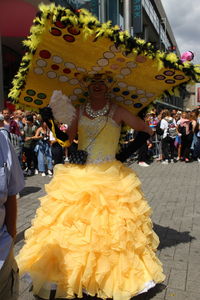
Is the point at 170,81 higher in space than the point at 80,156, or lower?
higher

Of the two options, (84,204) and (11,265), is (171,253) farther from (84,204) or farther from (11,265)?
(11,265)

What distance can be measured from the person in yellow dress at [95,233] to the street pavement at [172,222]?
0.36 metres

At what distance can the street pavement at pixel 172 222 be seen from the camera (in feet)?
9.57

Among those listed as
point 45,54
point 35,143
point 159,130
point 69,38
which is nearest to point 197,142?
point 159,130

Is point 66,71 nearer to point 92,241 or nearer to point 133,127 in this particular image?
point 133,127

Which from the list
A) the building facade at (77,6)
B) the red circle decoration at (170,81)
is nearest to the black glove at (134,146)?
the red circle decoration at (170,81)

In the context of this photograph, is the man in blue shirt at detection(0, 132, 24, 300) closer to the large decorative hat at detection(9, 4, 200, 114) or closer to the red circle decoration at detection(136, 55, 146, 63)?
the large decorative hat at detection(9, 4, 200, 114)

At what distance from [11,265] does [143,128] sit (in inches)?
75.2

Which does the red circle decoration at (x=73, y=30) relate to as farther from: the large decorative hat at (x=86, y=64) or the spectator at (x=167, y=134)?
the spectator at (x=167, y=134)

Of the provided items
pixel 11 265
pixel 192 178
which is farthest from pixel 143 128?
pixel 192 178

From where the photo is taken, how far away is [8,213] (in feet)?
5.51

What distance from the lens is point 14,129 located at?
331 inches

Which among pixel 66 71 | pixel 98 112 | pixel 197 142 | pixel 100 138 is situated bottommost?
pixel 197 142

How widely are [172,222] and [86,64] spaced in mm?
2886
